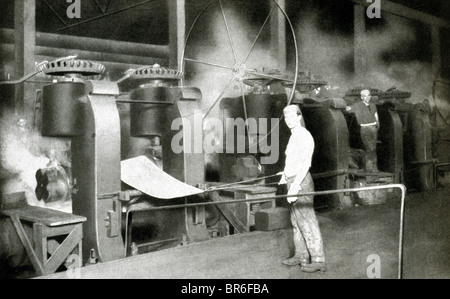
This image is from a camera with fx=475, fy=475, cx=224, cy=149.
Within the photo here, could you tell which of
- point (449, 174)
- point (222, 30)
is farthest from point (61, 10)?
point (449, 174)

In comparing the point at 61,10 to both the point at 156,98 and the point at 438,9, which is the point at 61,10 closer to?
the point at 156,98

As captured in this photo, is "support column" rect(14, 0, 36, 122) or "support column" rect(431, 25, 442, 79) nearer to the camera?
"support column" rect(14, 0, 36, 122)

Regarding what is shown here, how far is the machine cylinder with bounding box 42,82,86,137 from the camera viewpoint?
17.8 feet

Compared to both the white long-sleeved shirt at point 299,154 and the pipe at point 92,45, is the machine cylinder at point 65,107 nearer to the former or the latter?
the white long-sleeved shirt at point 299,154

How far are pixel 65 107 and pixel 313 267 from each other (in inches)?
129

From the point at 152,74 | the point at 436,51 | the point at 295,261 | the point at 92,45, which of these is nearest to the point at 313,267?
the point at 295,261

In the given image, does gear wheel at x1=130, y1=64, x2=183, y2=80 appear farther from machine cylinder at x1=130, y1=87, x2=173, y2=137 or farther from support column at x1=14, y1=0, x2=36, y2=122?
support column at x1=14, y1=0, x2=36, y2=122

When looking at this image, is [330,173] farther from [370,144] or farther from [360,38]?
[360,38]

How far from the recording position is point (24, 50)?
6801mm

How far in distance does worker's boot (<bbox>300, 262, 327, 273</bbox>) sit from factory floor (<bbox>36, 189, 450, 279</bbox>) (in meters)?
0.05

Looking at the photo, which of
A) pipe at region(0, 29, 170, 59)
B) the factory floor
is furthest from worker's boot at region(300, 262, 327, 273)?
pipe at region(0, 29, 170, 59)

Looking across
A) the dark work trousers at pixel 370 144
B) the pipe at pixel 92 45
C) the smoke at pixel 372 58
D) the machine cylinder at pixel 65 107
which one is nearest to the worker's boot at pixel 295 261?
the machine cylinder at pixel 65 107

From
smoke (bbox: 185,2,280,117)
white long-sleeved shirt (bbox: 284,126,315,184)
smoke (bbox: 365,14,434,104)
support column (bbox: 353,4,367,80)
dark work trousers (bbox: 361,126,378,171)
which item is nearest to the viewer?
white long-sleeved shirt (bbox: 284,126,315,184)
